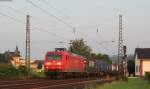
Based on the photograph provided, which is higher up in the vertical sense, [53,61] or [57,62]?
[53,61]

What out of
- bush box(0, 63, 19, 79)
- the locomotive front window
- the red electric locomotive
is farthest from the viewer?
bush box(0, 63, 19, 79)

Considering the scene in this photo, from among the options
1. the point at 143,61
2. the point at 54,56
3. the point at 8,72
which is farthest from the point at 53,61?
the point at 143,61

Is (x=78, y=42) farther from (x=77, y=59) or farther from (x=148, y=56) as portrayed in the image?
(x=77, y=59)

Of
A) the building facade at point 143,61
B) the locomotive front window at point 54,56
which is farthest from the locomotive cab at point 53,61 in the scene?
the building facade at point 143,61

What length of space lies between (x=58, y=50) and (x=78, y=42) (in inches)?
3365

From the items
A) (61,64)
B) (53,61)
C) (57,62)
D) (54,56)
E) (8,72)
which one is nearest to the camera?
(61,64)

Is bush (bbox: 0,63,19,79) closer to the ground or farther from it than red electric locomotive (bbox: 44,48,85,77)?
closer to the ground

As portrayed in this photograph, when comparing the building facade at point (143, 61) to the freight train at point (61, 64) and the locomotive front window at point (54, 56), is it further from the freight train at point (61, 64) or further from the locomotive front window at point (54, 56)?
the locomotive front window at point (54, 56)

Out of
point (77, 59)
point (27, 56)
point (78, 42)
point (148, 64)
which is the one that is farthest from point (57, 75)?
point (78, 42)

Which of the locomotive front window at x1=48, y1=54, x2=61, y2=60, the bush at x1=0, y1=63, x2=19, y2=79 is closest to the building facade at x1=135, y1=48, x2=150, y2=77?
the bush at x1=0, y1=63, x2=19, y2=79

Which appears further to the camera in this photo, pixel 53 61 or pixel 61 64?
pixel 53 61

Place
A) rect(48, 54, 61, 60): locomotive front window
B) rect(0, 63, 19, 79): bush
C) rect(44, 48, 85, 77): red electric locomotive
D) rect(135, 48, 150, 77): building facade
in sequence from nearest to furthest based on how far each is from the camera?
rect(44, 48, 85, 77): red electric locomotive, rect(48, 54, 61, 60): locomotive front window, rect(0, 63, 19, 79): bush, rect(135, 48, 150, 77): building facade

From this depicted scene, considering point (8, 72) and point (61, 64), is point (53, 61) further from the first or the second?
point (8, 72)

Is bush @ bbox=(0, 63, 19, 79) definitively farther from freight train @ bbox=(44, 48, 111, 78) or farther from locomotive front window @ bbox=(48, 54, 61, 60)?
locomotive front window @ bbox=(48, 54, 61, 60)
